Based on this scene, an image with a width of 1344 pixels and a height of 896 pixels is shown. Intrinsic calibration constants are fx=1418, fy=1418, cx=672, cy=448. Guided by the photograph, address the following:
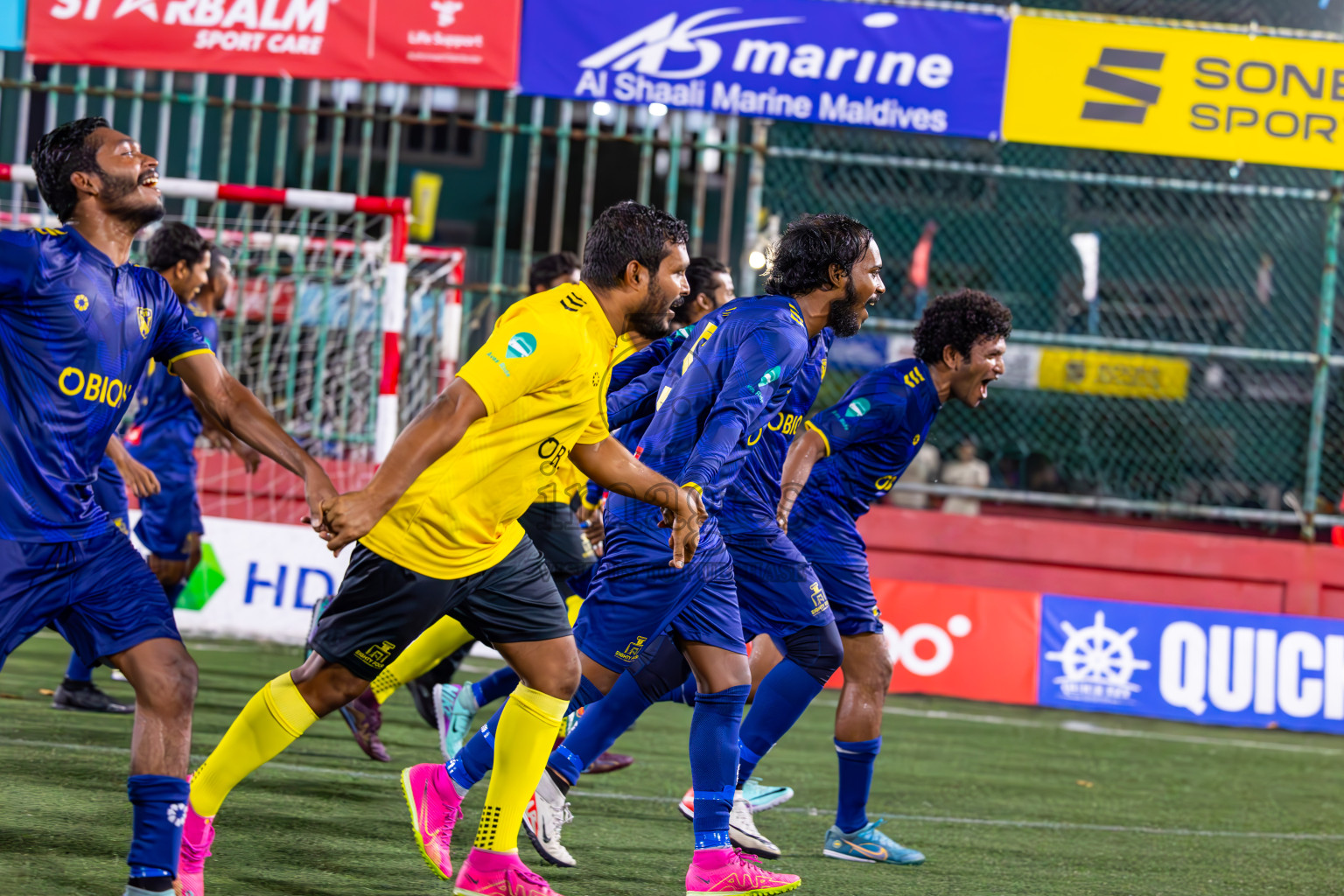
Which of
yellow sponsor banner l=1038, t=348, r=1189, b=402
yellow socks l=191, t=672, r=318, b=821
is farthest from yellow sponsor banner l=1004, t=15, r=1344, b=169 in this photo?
yellow socks l=191, t=672, r=318, b=821

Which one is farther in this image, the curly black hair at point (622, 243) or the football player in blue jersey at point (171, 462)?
the football player in blue jersey at point (171, 462)

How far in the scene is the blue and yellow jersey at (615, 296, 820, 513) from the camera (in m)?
4.01

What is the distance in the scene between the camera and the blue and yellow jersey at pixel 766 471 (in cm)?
468

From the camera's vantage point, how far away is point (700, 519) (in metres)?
3.90

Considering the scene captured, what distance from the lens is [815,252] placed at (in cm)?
453

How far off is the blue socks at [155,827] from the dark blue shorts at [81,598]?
320mm

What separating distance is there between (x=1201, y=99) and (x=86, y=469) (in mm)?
9485

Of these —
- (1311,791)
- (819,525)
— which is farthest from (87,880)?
(1311,791)

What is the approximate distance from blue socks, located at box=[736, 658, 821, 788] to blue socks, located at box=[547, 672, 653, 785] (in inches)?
21.8

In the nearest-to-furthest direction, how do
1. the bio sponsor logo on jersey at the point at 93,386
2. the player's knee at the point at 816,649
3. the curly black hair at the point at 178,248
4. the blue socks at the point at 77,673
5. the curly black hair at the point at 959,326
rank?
the bio sponsor logo on jersey at the point at 93,386 < the player's knee at the point at 816,649 < the curly black hair at the point at 959,326 < the curly black hair at the point at 178,248 < the blue socks at the point at 77,673

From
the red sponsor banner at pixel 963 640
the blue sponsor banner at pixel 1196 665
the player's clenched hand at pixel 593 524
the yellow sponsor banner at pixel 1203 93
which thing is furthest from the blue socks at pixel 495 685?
the yellow sponsor banner at pixel 1203 93

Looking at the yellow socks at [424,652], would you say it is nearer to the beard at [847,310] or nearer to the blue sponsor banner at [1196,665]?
the beard at [847,310]

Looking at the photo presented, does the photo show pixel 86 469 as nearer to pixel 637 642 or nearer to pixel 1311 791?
pixel 637 642

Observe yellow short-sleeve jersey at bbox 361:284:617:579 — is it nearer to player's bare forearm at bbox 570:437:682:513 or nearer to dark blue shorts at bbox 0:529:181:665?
player's bare forearm at bbox 570:437:682:513
